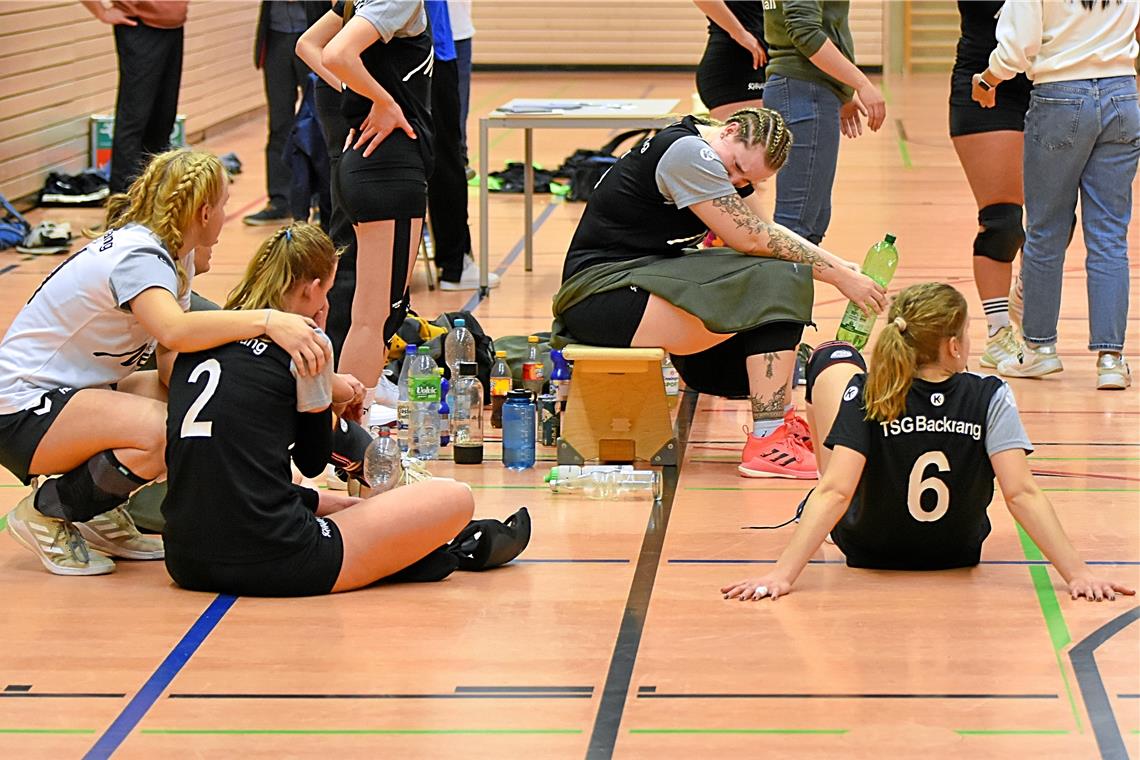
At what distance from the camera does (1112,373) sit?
18.7 ft

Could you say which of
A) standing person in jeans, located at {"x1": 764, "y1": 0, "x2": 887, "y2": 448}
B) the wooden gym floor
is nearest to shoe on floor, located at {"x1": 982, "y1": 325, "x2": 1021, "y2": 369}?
Answer: standing person in jeans, located at {"x1": 764, "y1": 0, "x2": 887, "y2": 448}

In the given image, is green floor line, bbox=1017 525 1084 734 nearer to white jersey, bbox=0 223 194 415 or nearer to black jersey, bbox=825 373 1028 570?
black jersey, bbox=825 373 1028 570

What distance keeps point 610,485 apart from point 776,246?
915 millimetres

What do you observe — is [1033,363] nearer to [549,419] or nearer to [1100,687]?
[549,419]

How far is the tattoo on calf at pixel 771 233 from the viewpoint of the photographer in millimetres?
4805

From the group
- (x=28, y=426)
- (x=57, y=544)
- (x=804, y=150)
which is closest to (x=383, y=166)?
(x=28, y=426)

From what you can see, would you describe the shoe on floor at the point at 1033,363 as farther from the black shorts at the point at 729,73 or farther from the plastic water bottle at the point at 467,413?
the plastic water bottle at the point at 467,413

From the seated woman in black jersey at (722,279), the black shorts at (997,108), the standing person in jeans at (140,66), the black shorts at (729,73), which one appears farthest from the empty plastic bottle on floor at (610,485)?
the standing person in jeans at (140,66)

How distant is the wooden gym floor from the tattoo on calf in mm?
713

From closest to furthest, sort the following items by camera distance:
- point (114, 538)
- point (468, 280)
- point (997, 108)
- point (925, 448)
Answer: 1. point (925, 448)
2. point (114, 538)
3. point (997, 108)
4. point (468, 280)

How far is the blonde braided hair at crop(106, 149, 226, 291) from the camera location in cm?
388

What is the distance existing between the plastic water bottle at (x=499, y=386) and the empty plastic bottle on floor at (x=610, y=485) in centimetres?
71

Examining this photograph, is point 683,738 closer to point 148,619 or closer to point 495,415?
point 148,619

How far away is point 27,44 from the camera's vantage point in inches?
385
